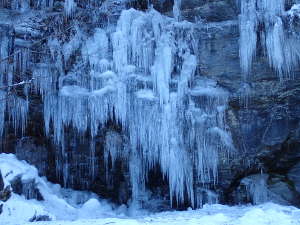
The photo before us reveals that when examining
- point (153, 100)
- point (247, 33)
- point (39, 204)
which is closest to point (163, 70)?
point (153, 100)

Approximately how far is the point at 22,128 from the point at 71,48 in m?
2.12

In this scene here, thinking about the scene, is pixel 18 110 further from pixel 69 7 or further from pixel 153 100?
pixel 153 100

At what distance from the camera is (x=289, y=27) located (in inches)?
385

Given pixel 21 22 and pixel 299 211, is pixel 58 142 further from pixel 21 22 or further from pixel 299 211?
pixel 299 211

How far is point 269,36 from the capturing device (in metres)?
9.88

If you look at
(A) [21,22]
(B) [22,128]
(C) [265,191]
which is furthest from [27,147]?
(C) [265,191]

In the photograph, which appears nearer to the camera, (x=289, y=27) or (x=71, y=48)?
(x=289, y=27)

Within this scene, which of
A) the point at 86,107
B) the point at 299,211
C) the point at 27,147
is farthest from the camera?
the point at 27,147

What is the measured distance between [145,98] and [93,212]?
2.59m

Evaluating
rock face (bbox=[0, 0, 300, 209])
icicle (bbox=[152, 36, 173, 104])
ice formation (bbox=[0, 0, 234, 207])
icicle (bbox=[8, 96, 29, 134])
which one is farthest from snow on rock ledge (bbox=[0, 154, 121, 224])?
icicle (bbox=[152, 36, 173, 104])

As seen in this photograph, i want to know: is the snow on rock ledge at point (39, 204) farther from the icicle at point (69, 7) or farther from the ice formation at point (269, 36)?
the ice formation at point (269, 36)

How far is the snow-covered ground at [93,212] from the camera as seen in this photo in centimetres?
760

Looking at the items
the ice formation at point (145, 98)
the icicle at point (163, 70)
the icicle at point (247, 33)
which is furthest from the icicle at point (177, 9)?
the icicle at point (247, 33)

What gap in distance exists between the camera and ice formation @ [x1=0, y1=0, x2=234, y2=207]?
33.8 ft
